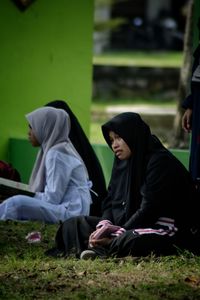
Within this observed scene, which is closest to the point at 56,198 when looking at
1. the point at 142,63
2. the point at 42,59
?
the point at 42,59

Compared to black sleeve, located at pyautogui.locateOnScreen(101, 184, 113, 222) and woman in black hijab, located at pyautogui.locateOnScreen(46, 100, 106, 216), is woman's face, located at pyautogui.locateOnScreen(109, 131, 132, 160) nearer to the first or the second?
black sleeve, located at pyautogui.locateOnScreen(101, 184, 113, 222)

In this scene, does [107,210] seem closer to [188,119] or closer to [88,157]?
[188,119]

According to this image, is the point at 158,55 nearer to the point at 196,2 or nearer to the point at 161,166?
the point at 196,2

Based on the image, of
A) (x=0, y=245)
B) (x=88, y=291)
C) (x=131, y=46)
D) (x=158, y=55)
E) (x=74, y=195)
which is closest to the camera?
(x=88, y=291)

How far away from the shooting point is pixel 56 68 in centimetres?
1054

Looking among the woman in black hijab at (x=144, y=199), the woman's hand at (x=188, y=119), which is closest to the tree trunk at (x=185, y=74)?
the woman's hand at (x=188, y=119)

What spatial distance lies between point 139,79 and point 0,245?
16.4 meters

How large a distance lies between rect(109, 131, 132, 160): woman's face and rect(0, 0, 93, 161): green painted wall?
3312 mm

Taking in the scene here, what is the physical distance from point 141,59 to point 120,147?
69.6 feet

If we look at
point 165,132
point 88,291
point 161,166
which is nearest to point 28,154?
point 161,166

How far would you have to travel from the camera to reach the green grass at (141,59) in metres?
25.2

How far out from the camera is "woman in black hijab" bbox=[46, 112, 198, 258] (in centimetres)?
661

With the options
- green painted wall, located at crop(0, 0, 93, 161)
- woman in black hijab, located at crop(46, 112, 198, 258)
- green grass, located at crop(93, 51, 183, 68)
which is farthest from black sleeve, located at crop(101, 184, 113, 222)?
green grass, located at crop(93, 51, 183, 68)

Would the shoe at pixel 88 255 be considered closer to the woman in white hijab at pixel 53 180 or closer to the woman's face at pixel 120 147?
the woman's face at pixel 120 147
